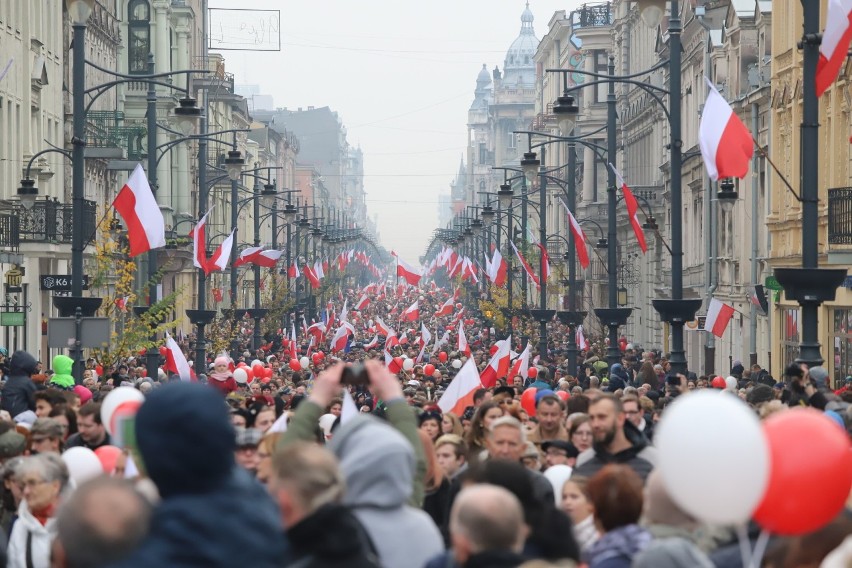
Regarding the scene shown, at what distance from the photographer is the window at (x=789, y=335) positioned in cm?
3591

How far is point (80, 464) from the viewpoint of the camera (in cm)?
952

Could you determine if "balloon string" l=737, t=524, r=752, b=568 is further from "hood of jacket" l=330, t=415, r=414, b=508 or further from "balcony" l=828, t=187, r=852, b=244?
"balcony" l=828, t=187, r=852, b=244

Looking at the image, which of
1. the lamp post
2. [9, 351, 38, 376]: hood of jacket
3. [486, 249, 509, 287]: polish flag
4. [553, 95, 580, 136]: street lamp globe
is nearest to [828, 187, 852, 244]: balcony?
[553, 95, 580, 136]: street lamp globe

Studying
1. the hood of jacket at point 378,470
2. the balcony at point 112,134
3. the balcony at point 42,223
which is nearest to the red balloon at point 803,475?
the hood of jacket at point 378,470

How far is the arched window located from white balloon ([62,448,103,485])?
58.6 metres

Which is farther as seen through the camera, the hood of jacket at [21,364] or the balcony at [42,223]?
the balcony at [42,223]

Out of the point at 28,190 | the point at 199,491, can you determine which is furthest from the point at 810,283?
the point at 28,190

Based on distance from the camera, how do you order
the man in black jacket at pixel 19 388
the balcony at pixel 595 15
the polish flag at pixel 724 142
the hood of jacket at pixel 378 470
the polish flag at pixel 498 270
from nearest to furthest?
the hood of jacket at pixel 378 470, the man in black jacket at pixel 19 388, the polish flag at pixel 724 142, the polish flag at pixel 498 270, the balcony at pixel 595 15

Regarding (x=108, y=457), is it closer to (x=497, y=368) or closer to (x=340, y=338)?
(x=497, y=368)

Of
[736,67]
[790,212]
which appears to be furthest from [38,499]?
[736,67]

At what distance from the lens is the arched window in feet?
221

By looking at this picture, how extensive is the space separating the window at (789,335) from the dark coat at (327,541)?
30046 mm

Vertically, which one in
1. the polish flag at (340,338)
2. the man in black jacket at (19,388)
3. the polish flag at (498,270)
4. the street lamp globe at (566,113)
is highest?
the street lamp globe at (566,113)

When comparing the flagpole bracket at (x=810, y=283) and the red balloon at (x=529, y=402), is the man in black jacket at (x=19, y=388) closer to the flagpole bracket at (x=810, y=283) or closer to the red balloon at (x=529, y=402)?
the red balloon at (x=529, y=402)
